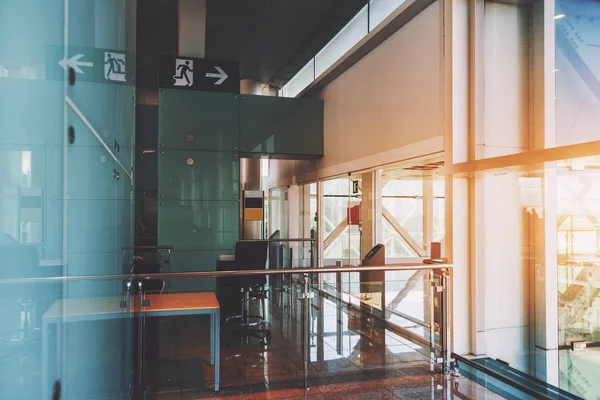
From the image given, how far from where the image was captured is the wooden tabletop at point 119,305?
3.87 feet

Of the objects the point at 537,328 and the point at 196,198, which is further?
the point at 196,198

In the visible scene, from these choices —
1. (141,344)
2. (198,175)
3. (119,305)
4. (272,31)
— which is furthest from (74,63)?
(272,31)

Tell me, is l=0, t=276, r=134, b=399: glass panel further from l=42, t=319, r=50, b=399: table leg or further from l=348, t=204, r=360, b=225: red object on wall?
l=348, t=204, r=360, b=225: red object on wall

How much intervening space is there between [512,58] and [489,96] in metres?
0.41

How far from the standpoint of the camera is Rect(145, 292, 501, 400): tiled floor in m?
3.76

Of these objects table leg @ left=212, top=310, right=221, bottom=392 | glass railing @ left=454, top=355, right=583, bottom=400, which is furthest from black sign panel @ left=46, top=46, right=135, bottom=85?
glass railing @ left=454, top=355, right=583, bottom=400

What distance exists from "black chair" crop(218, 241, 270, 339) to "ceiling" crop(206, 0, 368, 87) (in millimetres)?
3509

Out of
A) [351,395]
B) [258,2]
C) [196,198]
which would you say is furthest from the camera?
[196,198]

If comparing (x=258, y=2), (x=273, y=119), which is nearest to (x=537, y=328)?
(x=273, y=119)

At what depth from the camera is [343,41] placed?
7.21 metres

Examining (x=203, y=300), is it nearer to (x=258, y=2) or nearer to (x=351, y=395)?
(x=351, y=395)

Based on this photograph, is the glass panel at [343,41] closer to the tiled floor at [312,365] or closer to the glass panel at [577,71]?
the glass panel at [577,71]

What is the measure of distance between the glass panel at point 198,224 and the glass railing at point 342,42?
2331 millimetres

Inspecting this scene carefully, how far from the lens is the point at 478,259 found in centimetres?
443
